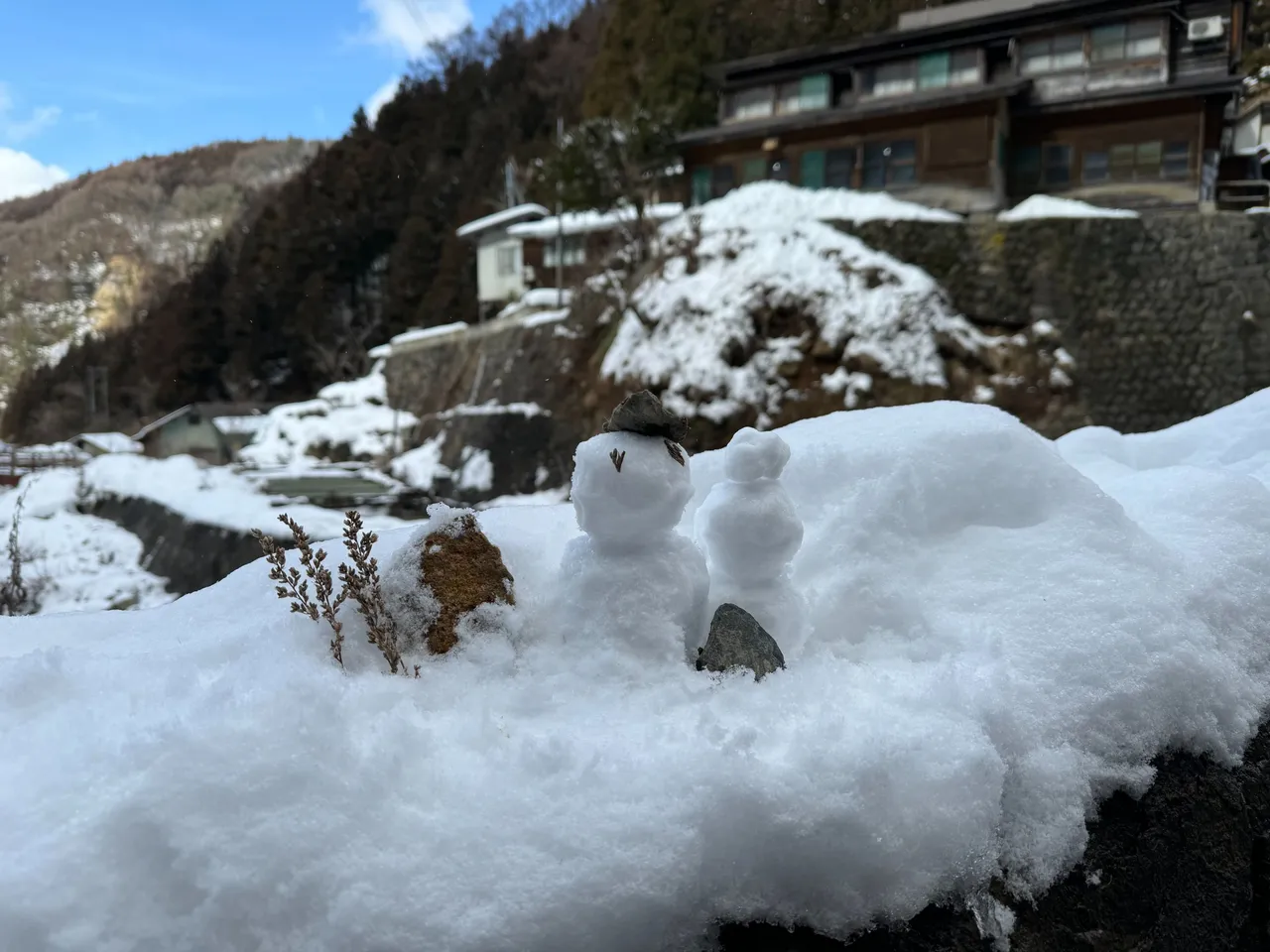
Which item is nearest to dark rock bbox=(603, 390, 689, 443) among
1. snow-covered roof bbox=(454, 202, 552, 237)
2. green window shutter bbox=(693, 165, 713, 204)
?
green window shutter bbox=(693, 165, 713, 204)

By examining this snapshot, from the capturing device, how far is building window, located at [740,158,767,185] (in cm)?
1925

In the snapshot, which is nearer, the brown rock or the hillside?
the brown rock

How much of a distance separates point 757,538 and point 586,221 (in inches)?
1005

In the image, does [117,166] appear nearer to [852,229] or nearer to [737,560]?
[852,229]

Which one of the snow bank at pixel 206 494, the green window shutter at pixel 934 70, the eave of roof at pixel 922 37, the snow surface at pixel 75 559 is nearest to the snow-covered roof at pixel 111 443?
the snow bank at pixel 206 494

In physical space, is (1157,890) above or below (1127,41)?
below

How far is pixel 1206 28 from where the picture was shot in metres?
15.0

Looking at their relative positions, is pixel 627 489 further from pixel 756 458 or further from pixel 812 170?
pixel 812 170

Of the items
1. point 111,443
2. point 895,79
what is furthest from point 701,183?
point 111,443

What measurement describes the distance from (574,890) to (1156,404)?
49.1ft

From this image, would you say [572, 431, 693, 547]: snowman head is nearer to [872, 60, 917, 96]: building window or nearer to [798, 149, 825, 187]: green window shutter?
[798, 149, 825, 187]: green window shutter

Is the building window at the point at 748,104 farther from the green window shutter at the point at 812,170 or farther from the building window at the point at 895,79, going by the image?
the building window at the point at 895,79

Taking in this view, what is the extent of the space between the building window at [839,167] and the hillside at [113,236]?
38.2 m

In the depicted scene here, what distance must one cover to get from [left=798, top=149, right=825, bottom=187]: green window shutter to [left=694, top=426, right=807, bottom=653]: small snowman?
59.2 ft
